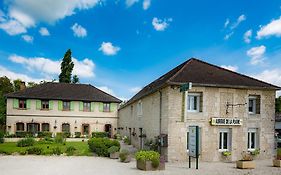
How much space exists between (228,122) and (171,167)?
16.0ft

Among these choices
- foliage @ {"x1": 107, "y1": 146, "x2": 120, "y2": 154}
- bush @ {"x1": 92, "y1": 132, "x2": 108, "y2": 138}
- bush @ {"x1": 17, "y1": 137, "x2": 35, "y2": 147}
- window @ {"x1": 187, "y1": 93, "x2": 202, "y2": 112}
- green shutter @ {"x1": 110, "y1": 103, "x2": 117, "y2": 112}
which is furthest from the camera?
green shutter @ {"x1": 110, "y1": 103, "x2": 117, "y2": 112}

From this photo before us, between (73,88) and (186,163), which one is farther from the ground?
(73,88)

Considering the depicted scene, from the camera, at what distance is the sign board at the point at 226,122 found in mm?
16809

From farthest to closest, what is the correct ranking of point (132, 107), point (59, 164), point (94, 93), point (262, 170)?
point (94, 93)
point (132, 107)
point (59, 164)
point (262, 170)

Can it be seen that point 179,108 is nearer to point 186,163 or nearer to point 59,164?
point 186,163

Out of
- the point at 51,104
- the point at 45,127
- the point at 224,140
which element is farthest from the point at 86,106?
the point at 224,140

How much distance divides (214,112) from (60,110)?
24928 mm

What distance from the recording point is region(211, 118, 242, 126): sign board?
1681cm

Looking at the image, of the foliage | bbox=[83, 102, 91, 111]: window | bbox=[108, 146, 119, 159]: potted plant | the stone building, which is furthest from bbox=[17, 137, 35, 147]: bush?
bbox=[83, 102, 91, 111]: window

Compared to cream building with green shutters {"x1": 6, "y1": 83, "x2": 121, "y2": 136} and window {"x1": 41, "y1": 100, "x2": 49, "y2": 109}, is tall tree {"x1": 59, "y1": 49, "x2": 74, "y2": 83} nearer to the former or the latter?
cream building with green shutters {"x1": 6, "y1": 83, "x2": 121, "y2": 136}

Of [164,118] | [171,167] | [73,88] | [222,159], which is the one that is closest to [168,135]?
[164,118]

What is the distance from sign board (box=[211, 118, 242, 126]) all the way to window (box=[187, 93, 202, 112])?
103 centimetres

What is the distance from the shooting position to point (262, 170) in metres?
13.7

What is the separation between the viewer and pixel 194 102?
17203mm
